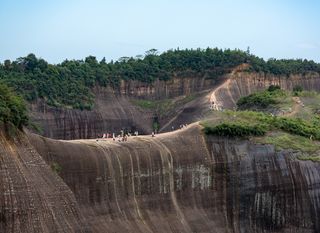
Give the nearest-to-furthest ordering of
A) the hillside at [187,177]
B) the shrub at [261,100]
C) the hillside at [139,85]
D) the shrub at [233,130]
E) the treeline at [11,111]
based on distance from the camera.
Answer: the treeline at [11,111] < the hillside at [187,177] < the shrub at [233,130] < the shrub at [261,100] < the hillside at [139,85]

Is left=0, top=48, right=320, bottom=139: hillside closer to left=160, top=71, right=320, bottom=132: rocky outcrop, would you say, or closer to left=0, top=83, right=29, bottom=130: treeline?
left=160, top=71, right=320, bottom=132: rocky outcrop

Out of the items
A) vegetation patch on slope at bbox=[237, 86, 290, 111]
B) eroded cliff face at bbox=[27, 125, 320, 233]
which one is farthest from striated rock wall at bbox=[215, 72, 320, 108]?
eroded cliff face at bbox=[27, 125, 320, 233]

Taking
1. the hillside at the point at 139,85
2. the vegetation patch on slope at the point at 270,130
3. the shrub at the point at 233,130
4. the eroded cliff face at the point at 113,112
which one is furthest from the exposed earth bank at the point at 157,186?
the hillside at the point at 139,85

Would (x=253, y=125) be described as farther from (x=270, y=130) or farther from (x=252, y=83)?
(x=252, y=83)

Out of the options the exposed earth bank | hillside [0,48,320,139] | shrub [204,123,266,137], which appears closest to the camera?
the exposed earth bank

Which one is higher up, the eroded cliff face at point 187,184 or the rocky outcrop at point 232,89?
the rocky outcrop at point 232,89

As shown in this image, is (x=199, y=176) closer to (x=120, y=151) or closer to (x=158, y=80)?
(x=120, y=151)

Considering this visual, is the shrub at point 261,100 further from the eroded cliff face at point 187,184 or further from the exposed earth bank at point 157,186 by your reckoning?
the exposed earth bank at point 157,186
